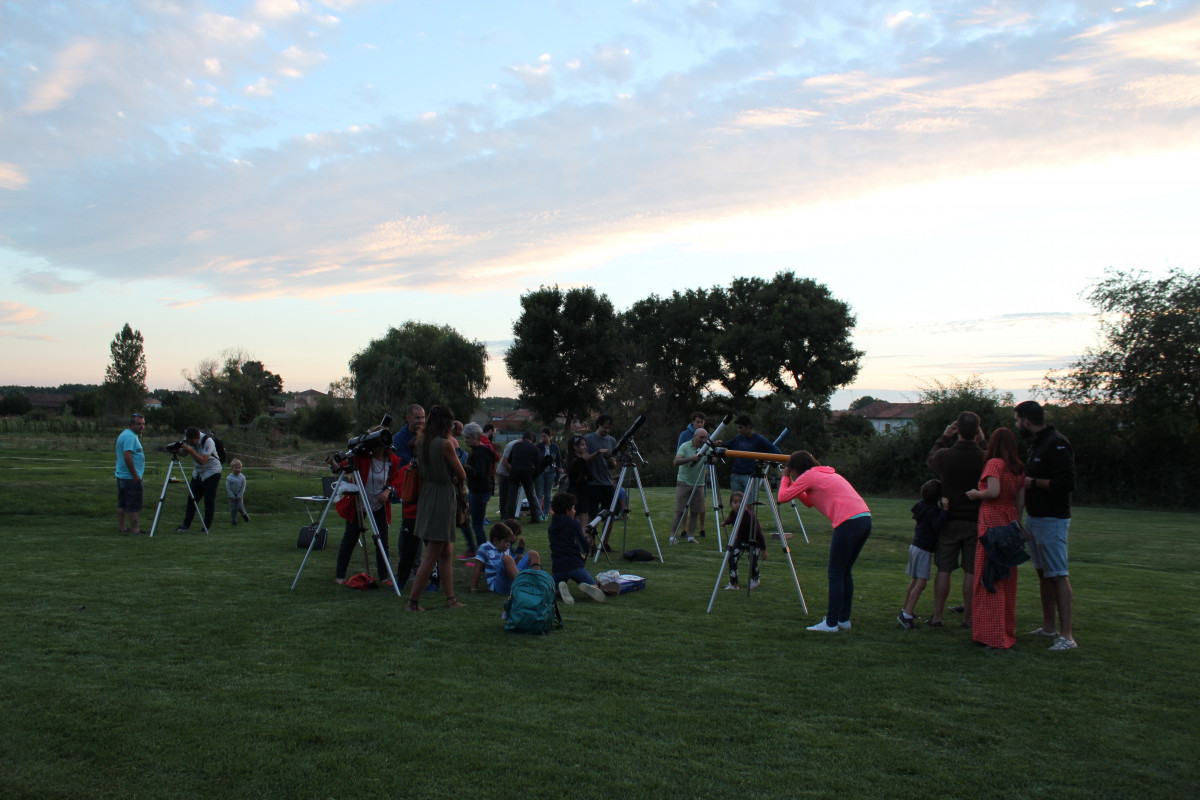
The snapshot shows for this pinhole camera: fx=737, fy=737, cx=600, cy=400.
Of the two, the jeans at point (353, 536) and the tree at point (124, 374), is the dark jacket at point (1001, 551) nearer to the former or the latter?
the jeans at point (353, 536)

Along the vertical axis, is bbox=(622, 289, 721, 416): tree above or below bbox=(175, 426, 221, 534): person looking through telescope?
above

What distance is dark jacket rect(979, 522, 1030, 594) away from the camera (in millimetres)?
6180

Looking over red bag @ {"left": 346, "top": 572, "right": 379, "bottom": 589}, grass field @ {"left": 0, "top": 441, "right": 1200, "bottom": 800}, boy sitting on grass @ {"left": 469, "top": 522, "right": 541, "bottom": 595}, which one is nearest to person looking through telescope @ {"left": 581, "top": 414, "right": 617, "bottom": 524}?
boy sitting on grass @ {"left": 469, "top": 522, "right": 541, "bottom": 595}

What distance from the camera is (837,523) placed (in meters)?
6.84

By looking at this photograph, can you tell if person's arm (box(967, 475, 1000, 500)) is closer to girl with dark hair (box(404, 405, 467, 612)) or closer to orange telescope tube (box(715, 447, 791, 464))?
orange telescope tube (box(715, 447, 791, 464))

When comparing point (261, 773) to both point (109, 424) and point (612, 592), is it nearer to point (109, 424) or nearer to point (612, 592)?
point (612, 592)

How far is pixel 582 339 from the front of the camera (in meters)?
50.7

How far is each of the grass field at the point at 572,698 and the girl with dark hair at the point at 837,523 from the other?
0.25m

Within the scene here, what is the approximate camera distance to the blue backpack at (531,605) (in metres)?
6.74

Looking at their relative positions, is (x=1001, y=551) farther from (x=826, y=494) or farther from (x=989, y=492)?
(x=826, y=494)

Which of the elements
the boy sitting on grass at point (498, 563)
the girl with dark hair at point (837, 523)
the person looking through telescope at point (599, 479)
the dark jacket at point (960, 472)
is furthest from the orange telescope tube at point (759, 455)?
the person looking through telescope at point (599, 479)

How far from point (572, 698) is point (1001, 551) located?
385 centimetres

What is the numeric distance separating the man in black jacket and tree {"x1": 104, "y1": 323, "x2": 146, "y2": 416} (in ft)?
245

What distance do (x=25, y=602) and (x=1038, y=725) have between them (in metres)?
9.17
